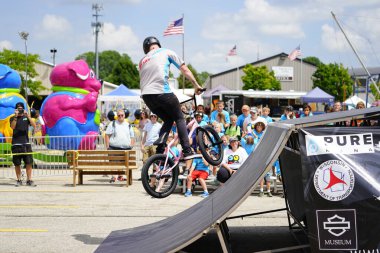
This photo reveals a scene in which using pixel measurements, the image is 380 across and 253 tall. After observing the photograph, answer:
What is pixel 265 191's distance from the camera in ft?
41.9

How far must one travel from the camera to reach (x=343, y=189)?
5.05 meters

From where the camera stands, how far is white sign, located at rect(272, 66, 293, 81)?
287ft

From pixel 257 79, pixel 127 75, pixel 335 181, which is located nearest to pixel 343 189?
pixel 335 181

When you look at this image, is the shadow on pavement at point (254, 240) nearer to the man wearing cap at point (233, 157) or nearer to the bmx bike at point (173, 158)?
the bmx bike at point (173, 158)

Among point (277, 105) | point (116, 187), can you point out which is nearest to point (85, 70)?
point (116, 187)

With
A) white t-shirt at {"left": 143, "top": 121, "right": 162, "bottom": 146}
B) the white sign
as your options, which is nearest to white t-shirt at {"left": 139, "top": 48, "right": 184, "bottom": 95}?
white t-shirt at {"left": 143, "top": 121, "right": 162, "bottom": 146}

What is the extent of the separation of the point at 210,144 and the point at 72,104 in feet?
37.5

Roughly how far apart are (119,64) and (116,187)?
100372 millimetres

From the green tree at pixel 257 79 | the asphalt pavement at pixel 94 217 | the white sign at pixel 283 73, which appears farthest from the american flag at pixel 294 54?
the asphalt pavement at pixel 94 217

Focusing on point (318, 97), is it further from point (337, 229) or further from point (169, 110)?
point (337, 229)

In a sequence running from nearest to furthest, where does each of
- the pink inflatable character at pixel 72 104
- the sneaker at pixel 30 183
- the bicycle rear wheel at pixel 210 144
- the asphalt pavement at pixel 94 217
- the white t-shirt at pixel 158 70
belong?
the white t-shirt at pixel 158 70 < the asphalt pavement at pixel 94 217 < the bicycle rear wheel at pixel 210 144 < the sneaker at pixel 30 183 < the pink inflatable character at pixel 72 104

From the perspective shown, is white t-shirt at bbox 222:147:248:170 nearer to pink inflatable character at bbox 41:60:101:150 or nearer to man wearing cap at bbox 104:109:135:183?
man wearing cap at bbox 104:109:135:183

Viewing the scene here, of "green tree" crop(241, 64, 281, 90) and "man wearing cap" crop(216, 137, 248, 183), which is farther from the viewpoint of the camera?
"green tree" crop(241, 64, 281, 90)

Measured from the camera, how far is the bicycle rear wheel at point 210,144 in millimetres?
8023
